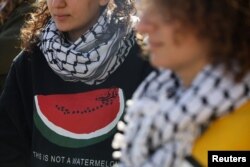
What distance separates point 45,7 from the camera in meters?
2.55

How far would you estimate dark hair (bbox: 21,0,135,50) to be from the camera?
2.39 m

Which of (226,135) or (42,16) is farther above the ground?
(42,16)

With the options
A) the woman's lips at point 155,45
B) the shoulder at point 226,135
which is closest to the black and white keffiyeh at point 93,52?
the woman's lips at point 155,45

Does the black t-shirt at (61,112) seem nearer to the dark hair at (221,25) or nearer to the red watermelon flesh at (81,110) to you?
the red watermelon flesh at (81,110)

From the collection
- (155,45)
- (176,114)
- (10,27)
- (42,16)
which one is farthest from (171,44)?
(10,27)

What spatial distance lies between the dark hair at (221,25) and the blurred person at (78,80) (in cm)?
89

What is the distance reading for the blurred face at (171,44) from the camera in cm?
140

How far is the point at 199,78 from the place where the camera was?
4.57ft

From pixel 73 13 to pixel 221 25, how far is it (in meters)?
1.05

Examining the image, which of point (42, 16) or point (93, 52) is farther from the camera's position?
point (42, 16)

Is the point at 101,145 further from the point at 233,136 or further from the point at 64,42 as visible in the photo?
the point at 233,136

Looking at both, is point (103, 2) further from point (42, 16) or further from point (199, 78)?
point (199, 78)

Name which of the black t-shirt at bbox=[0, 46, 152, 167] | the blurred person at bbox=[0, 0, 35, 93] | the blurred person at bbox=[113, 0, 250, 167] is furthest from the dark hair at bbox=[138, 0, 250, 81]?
the blurred person at bbox=[0, 0, 35, 93]

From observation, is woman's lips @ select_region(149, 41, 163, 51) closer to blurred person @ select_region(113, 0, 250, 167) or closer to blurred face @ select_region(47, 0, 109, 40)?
blurred person @ select_region(113, 0, 250, 167)
